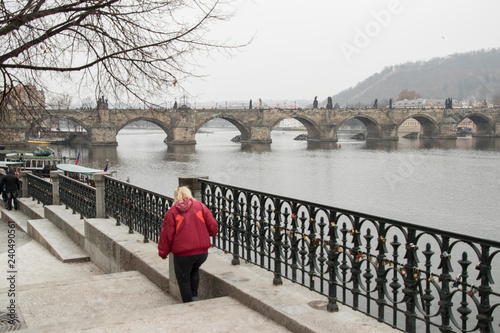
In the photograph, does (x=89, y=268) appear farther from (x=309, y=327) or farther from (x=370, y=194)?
(x=370, y=194)

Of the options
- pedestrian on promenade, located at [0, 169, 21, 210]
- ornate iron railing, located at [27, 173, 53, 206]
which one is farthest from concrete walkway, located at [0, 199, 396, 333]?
pedestrian on promenade, located at [0, 169, 21, 210]

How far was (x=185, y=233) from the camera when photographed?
4.61m

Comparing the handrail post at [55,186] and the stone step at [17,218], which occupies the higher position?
the handrail post at [55,186]

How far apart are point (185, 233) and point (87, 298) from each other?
1.55 meters

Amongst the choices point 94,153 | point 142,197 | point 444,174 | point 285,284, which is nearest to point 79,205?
point 142,197

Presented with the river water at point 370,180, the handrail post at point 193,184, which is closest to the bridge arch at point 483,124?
the river water at point 370,180

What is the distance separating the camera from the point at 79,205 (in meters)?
10.0

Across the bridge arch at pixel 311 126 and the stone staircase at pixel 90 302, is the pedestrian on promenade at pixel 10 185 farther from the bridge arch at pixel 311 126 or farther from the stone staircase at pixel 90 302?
the bridge arch at pixel 311 126

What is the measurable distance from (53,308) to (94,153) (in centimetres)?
4966

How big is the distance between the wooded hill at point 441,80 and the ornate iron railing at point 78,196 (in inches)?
5754

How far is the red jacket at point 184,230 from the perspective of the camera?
457cm

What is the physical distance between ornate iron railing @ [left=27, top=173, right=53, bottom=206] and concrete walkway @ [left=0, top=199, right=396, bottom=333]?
6.18 metres

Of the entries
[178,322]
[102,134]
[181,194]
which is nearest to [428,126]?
[102,134]

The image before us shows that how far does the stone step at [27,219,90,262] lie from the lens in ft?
26.5
